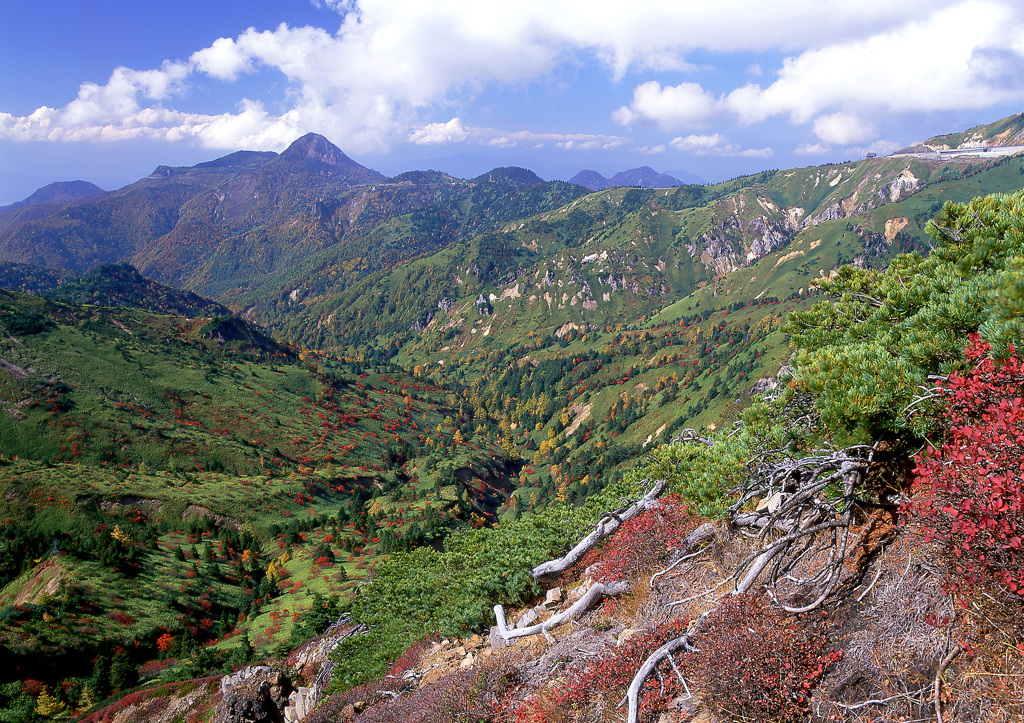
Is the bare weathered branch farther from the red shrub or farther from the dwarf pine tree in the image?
the dwarf pine tree

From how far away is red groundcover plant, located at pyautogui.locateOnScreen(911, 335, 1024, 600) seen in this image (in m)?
7.59

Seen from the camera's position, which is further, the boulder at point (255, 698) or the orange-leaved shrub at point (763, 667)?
the boulder at point (255, 698)

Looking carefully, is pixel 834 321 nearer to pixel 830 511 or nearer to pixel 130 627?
pixel 830 511

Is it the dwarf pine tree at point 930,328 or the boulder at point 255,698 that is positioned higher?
the dwarf pine tree at point 930,328

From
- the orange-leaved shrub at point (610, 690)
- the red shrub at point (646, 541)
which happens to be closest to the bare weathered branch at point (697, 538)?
the red shrub at point (646, 541)

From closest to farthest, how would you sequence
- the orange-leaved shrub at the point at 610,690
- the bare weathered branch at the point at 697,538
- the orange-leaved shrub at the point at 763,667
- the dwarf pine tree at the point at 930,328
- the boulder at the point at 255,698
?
the orange-leaved shrub at the point at 763,667
the dwarf pine tree at the point at 930,328
the orange-leaved shrub at the point at 610,690
the bare weathered branch at the point at 697,538
the boulder at the point at 255,698

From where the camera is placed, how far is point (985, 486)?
781 cm

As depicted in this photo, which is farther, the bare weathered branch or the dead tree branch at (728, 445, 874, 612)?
the bare weathered branch

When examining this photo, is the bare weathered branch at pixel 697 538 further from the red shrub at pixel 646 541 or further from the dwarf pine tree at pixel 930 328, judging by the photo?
the dwarf pine tree at pixel 930 328

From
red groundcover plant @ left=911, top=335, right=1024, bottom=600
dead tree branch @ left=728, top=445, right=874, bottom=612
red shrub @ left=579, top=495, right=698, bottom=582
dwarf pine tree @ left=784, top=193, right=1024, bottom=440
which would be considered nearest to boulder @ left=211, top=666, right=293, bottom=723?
red shrub @ left=579, top=495, right=698, bottom=582

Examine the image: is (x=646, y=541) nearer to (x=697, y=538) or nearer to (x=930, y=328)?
(x=697, y=538)

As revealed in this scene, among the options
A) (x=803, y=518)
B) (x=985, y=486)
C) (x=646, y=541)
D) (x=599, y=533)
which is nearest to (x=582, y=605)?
(x=646, y=541)

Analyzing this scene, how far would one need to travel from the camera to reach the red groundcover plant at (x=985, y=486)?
7.59m

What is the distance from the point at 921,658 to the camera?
9.05 metres
